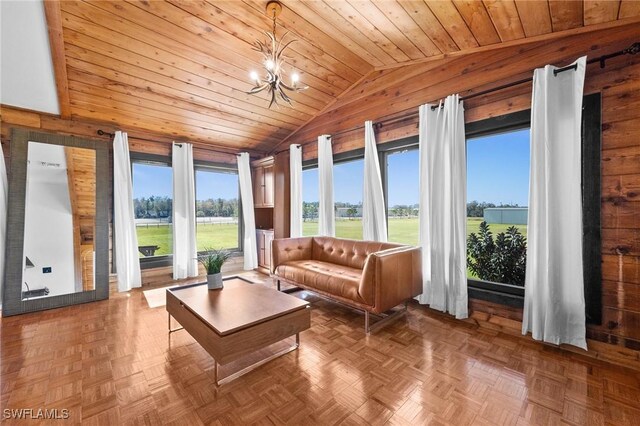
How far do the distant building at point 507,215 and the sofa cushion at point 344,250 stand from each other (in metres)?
0.99

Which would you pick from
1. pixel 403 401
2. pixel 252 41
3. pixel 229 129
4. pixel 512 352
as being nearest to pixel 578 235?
pixel 512 352

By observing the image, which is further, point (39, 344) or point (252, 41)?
point (252, 41)

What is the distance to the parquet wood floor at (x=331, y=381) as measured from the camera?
4.99 ft

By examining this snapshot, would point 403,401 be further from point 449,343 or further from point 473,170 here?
point 473,170

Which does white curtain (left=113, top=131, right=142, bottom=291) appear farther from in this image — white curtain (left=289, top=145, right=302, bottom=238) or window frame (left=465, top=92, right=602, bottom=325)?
window frame (left=465, top=92, right=602, bottom=325)

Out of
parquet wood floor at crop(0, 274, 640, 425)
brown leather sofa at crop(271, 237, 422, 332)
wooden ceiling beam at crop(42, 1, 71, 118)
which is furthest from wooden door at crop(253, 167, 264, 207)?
parquet wood floor at crop(0, 274, 640, 425)

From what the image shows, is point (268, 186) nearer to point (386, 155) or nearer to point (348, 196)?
point (348, 196)

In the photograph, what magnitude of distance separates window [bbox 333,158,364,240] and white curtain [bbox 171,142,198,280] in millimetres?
2537

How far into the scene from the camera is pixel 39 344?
2312 mm

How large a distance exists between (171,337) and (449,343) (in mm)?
2547

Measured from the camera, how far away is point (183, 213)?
4539 mm

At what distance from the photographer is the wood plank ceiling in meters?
2.14

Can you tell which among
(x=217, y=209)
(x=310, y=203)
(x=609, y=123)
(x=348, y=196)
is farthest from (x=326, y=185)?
(x=609, y=123)

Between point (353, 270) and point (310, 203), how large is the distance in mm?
2106
